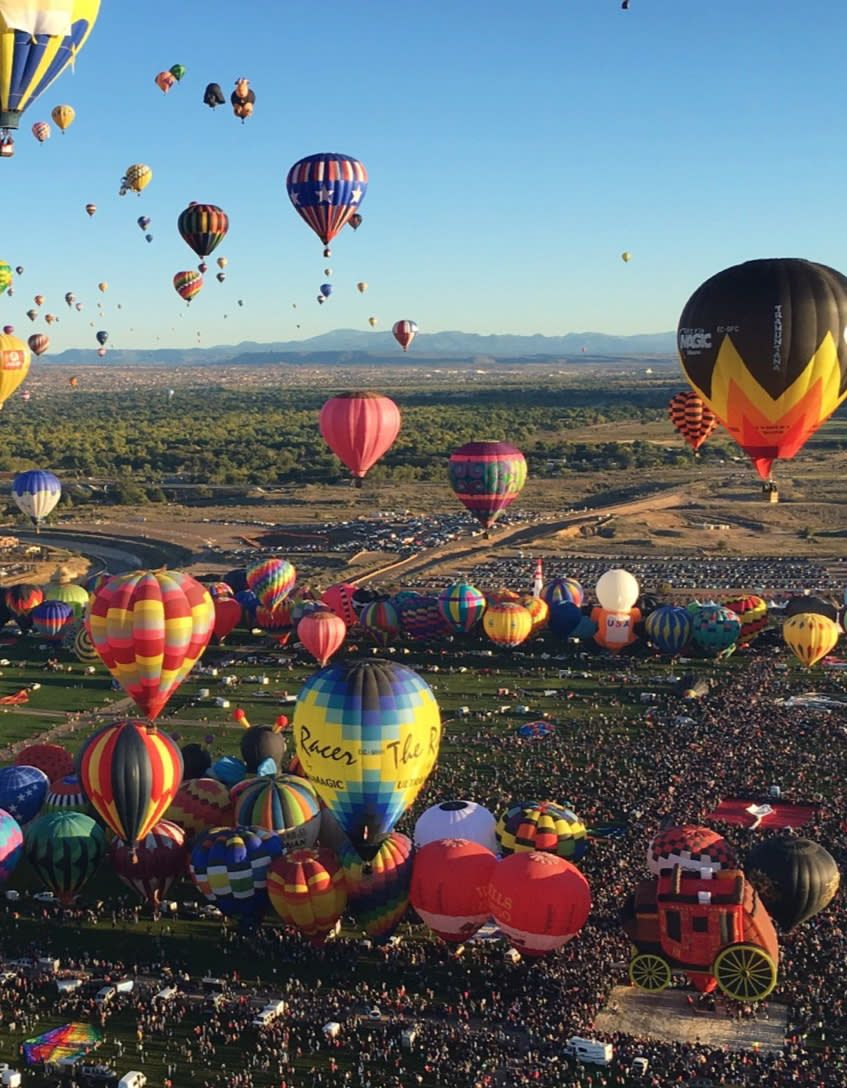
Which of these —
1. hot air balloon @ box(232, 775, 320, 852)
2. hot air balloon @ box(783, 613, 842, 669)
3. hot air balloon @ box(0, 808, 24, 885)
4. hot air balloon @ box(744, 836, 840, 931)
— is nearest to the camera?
hot air balloon @ box(744, 836, 840, 931)

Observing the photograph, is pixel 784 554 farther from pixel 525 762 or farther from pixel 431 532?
pixel 525 762

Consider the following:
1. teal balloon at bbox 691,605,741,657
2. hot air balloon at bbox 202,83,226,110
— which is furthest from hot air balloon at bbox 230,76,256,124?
teal balloon at bbox 691,605,741,657

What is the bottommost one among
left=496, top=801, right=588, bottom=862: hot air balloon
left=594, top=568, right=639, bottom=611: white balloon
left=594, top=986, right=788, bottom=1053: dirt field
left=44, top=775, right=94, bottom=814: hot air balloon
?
left=594, top=986, right=788, bottom=1053: dirt field

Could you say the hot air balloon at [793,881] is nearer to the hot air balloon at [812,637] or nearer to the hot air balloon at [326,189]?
the hot air balloon at [812,637]

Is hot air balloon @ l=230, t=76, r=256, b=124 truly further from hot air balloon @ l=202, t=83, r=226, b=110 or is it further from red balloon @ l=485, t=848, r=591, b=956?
red balloon @ l=485, t=848, r=591, b=956

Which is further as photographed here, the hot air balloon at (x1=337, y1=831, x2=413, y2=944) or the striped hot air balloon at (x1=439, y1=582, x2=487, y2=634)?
the striped hot air balloon at (x1=439, y1=582, x2=487, y2=634)

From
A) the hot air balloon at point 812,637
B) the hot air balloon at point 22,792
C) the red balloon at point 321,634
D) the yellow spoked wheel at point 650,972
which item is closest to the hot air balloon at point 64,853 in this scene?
the hot air balloon at point 22,792

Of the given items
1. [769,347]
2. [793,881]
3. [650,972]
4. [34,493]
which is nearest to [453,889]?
[650,972]

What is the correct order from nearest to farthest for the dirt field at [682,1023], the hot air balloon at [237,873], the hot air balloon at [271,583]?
the dirt field at [682,1023], the hot air balloon at [237,873], the hot air balloon at [271,583]
